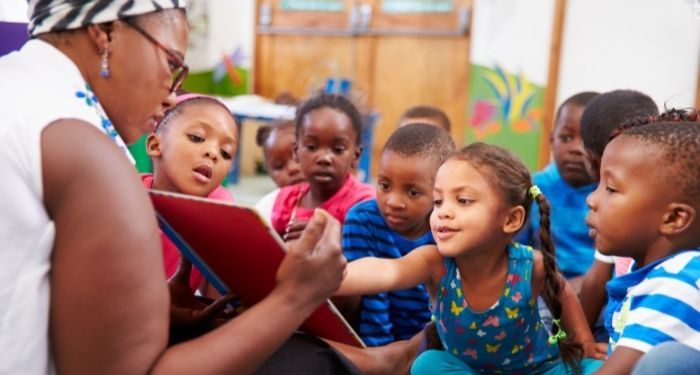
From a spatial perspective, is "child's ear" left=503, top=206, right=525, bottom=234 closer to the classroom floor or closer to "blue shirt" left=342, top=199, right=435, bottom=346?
"blue shirt" left=342, top=199, right=435, bottom=346

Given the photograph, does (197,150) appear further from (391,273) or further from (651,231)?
(651,231)

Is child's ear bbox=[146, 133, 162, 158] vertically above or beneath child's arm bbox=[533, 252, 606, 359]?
above

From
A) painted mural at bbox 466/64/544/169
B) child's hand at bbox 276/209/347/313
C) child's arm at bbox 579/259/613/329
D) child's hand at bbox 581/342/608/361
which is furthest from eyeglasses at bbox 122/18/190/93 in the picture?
painted mural at bbox 466/64/544/169

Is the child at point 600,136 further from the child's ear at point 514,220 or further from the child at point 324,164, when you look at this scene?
the child at point 324,164

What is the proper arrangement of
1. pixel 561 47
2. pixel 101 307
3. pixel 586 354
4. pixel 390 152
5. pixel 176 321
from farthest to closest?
pixel 561 47
pixel 390 152
pixel 586 354
pixel 176 321
pixel 101 307

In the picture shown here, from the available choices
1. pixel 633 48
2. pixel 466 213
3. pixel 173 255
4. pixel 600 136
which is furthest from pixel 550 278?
pixel 633 48

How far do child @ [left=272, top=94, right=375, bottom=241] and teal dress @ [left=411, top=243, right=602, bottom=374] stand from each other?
764 millimetres

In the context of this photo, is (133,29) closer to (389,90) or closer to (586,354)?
(586,354)

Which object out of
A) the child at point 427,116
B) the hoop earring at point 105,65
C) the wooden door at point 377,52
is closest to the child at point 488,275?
the hoop earring at point 105,65

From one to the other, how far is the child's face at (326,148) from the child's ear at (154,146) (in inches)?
25.1

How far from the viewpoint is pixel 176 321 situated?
3.82 feet

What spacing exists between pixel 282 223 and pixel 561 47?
3.73 m

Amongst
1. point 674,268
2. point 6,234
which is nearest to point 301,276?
point 6,234

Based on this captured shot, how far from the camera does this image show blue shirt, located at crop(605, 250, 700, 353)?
1171mm
